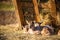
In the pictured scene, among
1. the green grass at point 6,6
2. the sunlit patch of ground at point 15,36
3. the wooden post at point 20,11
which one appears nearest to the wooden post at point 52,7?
the sunlit patch of ground at point 15,36

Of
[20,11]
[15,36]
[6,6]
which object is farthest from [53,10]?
[6,6]

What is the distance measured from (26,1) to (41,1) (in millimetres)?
276

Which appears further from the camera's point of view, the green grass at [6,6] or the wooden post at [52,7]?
the green grass at [6,6]

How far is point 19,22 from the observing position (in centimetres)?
429

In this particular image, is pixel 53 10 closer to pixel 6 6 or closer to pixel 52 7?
pixel 52 7

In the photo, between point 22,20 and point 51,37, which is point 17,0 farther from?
point 51,37

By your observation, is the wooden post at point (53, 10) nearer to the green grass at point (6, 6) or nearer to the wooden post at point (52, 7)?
the wooden post at point (52, 7)

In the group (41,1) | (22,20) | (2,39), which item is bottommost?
(2,39)

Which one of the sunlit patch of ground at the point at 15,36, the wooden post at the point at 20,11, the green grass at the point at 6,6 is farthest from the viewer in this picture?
the green grass at the point at 6,6

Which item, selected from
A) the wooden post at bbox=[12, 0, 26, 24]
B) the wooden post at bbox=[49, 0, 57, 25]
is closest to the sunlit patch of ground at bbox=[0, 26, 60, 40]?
the wooden post at bbox=[12, 0, 26, 24]

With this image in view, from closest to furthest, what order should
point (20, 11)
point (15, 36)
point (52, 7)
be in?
point (52, 7)
point (15, 36)
point (20, 11)

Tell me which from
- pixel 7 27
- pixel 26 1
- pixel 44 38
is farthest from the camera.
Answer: pixel 7 27

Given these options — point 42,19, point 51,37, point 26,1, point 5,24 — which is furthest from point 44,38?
point 5,24

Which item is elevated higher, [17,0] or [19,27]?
[17,0]
